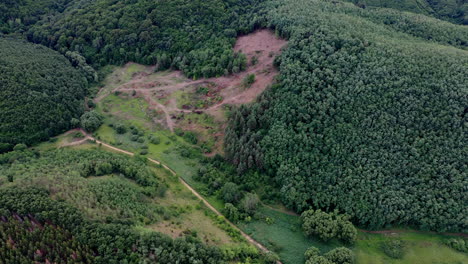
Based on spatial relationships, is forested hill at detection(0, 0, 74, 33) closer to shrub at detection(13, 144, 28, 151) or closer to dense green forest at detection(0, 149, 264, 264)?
shrub at detection(13, 144, 28, 151)

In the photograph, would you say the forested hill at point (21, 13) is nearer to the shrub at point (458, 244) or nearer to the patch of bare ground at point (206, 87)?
the patch of bare ground at point (206, 87)

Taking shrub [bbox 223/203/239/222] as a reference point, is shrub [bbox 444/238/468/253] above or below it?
above

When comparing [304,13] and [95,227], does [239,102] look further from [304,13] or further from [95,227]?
[95,227]

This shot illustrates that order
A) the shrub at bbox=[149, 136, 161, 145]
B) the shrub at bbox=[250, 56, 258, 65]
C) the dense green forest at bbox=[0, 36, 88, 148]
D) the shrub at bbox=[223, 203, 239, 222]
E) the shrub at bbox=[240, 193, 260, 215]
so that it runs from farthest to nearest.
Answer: the shrub at bbox=[250, 56, 258, 65] < the shrub at bbox=[149, 136, 161, 145] < the dense green forest at bbox=[0, 36, 88, 148] < the shrub at bbox=[240, 193, 260, 215] < the shrub at bbox=[223, 203, 239, 222]

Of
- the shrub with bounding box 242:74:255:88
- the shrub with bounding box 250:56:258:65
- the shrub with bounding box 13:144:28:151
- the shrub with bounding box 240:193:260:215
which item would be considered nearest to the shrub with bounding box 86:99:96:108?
the shrub with bounding box 13:144:28:151

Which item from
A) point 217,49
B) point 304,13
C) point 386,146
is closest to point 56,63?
point 217,49

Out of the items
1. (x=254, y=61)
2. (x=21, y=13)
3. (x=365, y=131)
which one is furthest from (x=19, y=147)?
(x=365, y=131)
